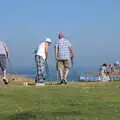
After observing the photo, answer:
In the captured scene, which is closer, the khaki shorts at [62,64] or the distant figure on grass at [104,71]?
the khaki shorts at [62,64]

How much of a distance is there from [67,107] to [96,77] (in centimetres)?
1659

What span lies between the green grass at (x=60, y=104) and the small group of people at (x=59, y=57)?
367 centimetres

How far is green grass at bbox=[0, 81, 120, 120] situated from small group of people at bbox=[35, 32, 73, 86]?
12.0 feet

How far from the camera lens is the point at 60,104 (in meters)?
13.1

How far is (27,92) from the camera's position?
1617cm

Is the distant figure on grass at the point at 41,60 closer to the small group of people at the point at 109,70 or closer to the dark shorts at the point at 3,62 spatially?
the dark shorts at the point at 3,62

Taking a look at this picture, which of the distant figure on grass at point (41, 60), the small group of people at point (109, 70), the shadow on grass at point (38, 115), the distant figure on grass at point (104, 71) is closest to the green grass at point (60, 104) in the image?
the shadow on grass at point (38, 115)

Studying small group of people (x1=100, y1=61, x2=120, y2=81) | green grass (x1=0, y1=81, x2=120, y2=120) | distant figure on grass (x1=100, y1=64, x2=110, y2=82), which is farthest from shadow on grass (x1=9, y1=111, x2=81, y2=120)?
small group of people (x1=100, y1=61, x2=120, y2=81)

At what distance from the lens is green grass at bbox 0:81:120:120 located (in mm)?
11188

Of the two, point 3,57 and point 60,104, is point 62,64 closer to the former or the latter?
point 3,57

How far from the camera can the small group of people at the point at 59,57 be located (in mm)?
20969

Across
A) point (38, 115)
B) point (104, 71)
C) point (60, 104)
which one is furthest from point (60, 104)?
point (104, 71)

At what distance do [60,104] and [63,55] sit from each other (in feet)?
26.6

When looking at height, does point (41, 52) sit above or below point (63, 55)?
above
